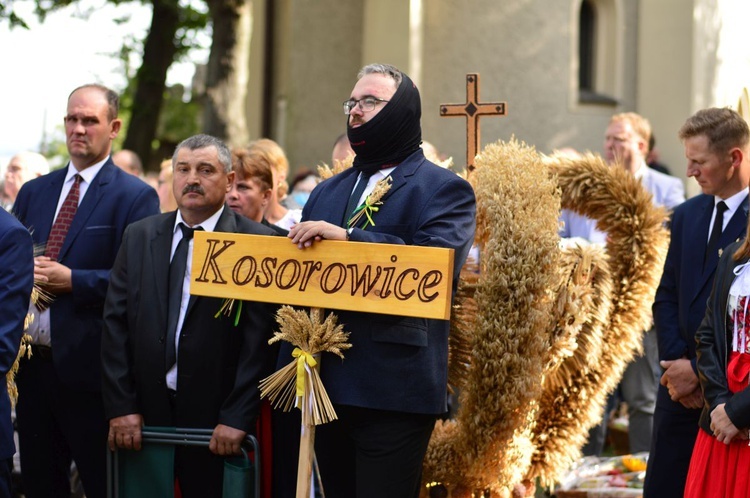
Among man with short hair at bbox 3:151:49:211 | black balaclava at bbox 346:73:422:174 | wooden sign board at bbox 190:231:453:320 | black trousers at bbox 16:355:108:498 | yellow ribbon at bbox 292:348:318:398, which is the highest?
man with short hair at bbox 3:151:49:211

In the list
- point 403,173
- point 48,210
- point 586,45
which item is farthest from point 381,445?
point 586,45

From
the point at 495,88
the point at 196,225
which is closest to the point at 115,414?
the point at 196,225

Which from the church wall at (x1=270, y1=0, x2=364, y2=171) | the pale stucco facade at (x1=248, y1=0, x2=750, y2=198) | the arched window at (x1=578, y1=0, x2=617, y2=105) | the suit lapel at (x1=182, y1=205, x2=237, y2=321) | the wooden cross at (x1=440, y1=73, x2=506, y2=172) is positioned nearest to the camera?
the suit lapel at (x1=182, y1=205, x2=237, y2=321)

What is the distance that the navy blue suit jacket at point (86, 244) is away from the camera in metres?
5.26

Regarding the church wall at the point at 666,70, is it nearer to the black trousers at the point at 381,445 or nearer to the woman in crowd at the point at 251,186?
the woman in crowd at the point at 251,186

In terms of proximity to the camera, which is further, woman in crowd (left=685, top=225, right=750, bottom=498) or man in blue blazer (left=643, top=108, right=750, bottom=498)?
man in blue blazer (left=643, top=108, right=750, bottom=498)

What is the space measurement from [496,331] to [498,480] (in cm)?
79

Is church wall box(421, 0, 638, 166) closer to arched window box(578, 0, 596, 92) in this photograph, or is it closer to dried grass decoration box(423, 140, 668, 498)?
arched window box(578, 0, 596, 92)

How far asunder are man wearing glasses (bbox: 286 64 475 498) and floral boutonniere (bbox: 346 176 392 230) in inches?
0.7

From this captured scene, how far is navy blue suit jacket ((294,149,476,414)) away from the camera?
4098mm

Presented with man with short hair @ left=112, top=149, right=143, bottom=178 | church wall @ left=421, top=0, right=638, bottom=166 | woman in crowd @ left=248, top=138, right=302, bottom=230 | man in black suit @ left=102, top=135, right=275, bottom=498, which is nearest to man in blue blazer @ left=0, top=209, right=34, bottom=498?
man in black suit @ left=102, top=135, right=275, bottom=498

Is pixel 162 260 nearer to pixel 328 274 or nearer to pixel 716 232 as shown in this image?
pixel 328 274

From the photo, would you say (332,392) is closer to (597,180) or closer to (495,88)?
(597,180)

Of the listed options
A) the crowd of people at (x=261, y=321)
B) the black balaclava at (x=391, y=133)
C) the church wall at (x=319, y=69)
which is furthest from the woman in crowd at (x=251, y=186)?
the church wall at (x=319, y=69)
